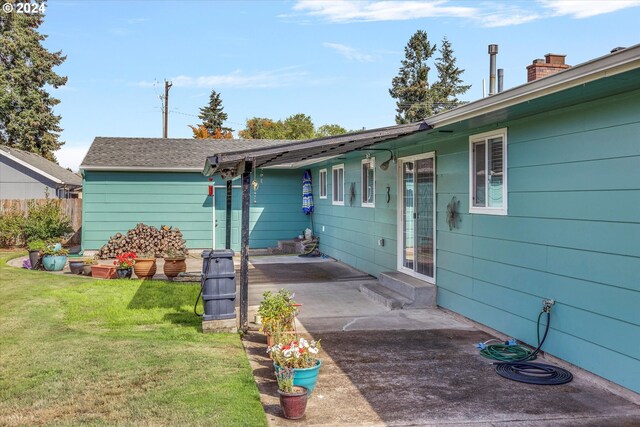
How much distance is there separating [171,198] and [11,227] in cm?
485

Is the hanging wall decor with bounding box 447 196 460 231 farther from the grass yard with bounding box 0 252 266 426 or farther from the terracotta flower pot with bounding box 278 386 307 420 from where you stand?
the terracotta flower pot with bounding box 278 386 307 420

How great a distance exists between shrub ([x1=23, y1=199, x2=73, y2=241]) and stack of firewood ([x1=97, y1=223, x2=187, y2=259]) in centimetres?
158

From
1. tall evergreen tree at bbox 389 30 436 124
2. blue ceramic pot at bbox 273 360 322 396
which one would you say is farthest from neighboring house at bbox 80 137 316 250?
tall evergreen tree at bbox 389 30 436 124

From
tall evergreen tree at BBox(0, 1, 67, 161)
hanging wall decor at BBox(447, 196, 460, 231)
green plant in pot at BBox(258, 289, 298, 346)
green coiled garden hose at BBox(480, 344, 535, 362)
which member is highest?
tall evergreen tree at BBox(0, 1, 67, 161)

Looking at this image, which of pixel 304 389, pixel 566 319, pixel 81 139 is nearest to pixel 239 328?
pixel 304 389

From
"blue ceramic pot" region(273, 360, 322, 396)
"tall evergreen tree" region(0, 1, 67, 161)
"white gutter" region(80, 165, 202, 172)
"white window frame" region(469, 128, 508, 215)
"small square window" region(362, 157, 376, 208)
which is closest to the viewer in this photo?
"blue ceramic pot" region(273, 360, 322, 396)

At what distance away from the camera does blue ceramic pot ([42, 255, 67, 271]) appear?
10867 millimetres

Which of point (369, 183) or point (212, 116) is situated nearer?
point (369, 183)

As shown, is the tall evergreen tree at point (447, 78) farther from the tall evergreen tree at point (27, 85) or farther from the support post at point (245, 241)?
the support post at point (245, 241)

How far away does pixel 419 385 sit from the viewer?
4.35m

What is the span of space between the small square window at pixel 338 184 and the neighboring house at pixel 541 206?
13.4 feet

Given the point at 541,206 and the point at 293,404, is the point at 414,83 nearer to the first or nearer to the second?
the point at 541,206

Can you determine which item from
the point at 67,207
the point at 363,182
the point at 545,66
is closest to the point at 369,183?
the point at 363,182

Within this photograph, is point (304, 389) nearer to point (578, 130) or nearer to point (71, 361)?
point (71, 361)
